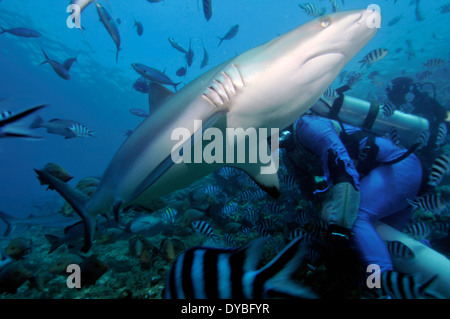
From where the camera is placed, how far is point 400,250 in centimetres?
296

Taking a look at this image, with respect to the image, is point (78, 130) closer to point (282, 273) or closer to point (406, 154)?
point (282, 273)

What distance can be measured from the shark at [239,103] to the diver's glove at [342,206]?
3.24 ft

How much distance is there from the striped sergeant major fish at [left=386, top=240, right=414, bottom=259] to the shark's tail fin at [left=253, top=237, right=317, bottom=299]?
2885 millimetres

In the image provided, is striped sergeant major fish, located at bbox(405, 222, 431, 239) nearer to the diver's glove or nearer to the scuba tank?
the scuba tank

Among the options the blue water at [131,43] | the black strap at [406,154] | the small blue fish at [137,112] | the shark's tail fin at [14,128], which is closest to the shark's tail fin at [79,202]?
the shark's tail fin at [14,128]

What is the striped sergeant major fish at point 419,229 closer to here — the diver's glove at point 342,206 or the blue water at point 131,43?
the diver's glove at point 342,206

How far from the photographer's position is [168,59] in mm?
56719

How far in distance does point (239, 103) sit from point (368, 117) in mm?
4048

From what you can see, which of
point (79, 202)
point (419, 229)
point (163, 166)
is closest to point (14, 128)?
point (163, 166)

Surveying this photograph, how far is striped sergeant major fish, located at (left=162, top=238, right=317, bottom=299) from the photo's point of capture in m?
1.04

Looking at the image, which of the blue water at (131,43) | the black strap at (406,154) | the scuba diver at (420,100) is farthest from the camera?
the blue water at (131,43)

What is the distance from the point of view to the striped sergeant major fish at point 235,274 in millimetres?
1045
